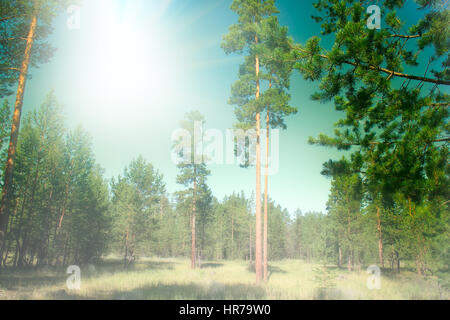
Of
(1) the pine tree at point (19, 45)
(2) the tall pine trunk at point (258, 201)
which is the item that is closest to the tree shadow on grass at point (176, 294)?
(2) the tall pine trunk at point (258, 201)

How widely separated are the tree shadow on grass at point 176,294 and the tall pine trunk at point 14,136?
4.15 m

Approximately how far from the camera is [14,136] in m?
8.43

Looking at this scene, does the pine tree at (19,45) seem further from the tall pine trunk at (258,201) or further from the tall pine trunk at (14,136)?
the tall pine trunk at (258,201)

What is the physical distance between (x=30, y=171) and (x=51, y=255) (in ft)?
26.8

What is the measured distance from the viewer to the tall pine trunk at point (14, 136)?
26.0 feet

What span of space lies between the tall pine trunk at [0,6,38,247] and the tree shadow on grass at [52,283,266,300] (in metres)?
4.15

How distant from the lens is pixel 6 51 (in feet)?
30.0

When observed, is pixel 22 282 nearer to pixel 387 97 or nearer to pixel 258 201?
pixel 258 201

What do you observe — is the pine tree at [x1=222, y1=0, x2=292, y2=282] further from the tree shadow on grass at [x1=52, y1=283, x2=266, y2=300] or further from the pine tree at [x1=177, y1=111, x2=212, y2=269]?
the pine tree at [x1=177, y1=111, x2=212, y2=269]

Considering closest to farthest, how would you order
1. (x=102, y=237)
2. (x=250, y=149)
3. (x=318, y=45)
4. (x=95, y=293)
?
(x=318, y=45)
(x=95, y=293)
(x=250, y=149)
(x=102, y=237)

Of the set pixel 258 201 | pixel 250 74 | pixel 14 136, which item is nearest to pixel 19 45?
pixel 14 136

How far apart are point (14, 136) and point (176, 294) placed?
9621mm

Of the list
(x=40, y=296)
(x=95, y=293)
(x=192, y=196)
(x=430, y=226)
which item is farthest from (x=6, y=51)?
(x=430, y=226)
